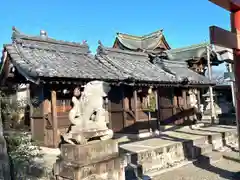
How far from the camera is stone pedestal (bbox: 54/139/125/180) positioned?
5375 millimetres

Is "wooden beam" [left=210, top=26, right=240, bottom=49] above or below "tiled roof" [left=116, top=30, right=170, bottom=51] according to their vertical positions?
below

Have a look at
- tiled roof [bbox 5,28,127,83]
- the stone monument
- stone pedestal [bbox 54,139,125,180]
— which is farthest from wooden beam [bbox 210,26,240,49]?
tiled roof [bbox 5,28,127,83]

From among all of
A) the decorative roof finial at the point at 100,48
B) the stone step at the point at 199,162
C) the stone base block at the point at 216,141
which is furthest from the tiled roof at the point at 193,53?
the stone step at the point at 199,162

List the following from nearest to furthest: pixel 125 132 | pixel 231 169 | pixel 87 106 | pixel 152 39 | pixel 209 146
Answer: pixel 87 106
pixel 231 169
pixel 209 146
pixel 125 132
pixel 152 39

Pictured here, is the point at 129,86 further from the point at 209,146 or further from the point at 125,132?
the point at 209,146

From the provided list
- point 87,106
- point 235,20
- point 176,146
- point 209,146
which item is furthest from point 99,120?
point 209,146

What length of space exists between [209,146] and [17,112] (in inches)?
326

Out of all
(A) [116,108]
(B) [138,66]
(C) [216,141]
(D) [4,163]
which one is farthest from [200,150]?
(D) [4,163]

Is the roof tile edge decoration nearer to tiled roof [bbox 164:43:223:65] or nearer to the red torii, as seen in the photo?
tiled roof [bbox 164:43:223:65]

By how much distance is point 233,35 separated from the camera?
194 inches

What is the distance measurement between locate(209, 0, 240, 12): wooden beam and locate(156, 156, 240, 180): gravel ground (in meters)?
4.82

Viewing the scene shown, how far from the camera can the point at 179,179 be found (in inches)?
295

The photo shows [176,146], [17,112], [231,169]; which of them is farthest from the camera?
[176,146]

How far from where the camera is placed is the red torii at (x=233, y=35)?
176 inches
